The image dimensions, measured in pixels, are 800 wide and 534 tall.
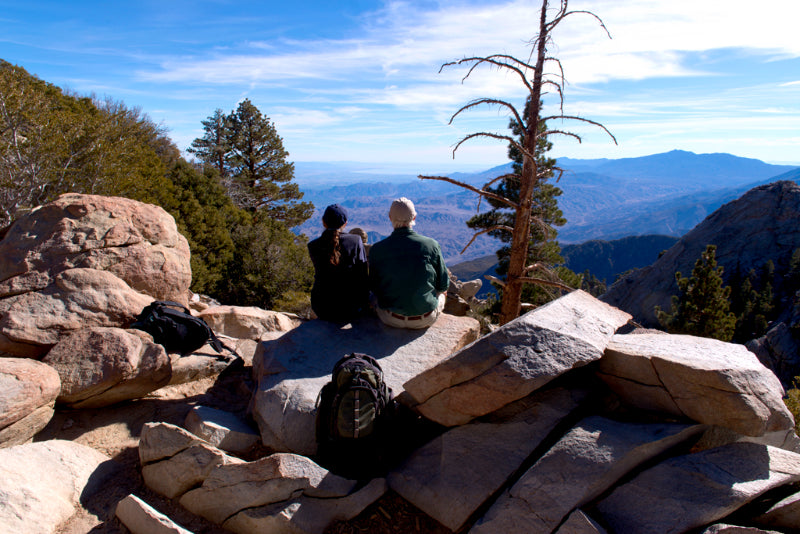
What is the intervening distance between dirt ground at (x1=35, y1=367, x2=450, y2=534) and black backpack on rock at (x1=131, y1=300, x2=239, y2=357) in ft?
1.77

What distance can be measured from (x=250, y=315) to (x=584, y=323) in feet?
20.8

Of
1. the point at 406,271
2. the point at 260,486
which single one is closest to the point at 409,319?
the point at 406,271

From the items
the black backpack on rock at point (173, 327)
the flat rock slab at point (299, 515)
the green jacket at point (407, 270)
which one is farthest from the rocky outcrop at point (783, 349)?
the black backpack on rock at point (173, 327)

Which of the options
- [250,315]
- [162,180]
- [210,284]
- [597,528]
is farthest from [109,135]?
[597,528]

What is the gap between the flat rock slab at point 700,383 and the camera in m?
3.35

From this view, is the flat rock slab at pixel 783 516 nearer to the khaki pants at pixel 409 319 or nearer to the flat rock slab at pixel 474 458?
the flat rock slab at pixel 474 458

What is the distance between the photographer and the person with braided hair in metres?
5.84

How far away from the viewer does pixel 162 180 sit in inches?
773

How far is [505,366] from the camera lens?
3.80 m

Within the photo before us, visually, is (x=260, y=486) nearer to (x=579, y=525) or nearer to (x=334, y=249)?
(x=579, y=525)

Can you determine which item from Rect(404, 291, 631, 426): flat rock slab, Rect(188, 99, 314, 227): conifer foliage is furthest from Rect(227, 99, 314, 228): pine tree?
Rect(404, 291, 631, 426): flat rock slab

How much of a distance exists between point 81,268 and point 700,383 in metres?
7.28

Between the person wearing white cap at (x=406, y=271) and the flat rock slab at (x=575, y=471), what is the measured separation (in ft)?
8.80

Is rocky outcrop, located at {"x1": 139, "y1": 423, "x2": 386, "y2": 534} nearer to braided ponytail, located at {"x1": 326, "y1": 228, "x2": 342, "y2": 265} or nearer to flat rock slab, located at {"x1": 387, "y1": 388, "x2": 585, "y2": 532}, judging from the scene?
flat rock slab, located at {"x1": 387, "y1": 388, "x2": 585, "y2": 532}
